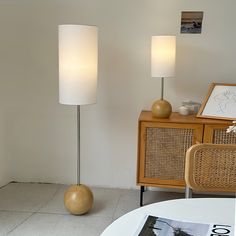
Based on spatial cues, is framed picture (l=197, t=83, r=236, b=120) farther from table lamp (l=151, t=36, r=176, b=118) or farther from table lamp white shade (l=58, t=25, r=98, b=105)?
table lamp white shade (l=58, t=25, r=98, b=105)

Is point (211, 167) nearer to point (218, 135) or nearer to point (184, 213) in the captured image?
point (184, 213)

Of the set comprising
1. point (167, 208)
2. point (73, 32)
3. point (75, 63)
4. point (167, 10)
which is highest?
point (167, 10)

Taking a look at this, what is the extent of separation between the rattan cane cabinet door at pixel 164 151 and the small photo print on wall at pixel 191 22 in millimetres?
844

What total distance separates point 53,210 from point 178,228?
1.80 metres

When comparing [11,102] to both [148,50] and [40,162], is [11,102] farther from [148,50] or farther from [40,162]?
[148,50]

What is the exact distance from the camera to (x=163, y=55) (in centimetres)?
253

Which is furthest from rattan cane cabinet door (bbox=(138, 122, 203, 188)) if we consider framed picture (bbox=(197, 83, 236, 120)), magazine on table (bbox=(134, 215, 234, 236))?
magazine on table (bbox=(134, 215, 234, 236))

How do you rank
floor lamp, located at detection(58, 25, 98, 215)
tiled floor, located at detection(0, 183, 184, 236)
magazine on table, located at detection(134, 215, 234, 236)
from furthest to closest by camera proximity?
tiled floor, located at detection(0, 183, 184, 236) → floor lamp, located at detection(58, 25, 98, 215) → magazine on table, located at detection(134, 215, 234, 236)

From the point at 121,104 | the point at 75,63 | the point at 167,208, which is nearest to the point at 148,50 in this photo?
the point at 121,104

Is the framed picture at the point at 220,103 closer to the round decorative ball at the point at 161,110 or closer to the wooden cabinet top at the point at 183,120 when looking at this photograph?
the wooden cabinet top at the point at 183,120

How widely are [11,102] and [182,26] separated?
1.67m

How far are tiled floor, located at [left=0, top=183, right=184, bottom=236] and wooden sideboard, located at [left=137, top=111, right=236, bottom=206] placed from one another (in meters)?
0.33

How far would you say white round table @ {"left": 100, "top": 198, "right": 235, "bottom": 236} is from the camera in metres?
0.96

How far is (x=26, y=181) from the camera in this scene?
317 centimetres
